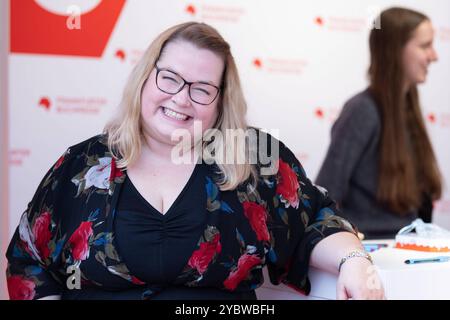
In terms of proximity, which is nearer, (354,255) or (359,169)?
(354,255)

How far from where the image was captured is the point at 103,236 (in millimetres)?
1417

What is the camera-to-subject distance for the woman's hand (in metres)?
1.40

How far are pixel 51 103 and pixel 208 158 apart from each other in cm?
38

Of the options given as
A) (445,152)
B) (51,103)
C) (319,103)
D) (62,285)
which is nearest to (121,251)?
(62,285)

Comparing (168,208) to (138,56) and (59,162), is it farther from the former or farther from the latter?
(138,56)

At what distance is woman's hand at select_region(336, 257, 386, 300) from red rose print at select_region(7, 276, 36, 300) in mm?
642

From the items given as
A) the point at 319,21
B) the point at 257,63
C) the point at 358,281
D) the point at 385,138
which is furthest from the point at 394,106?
the point at 358,281

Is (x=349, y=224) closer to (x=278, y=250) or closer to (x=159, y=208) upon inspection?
(x=278, y=250)

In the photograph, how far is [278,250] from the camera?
1.56 metres

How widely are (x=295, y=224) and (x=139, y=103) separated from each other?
447 millimetres

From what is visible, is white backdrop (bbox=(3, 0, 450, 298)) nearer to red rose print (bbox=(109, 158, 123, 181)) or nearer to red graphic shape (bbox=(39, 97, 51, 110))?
red graphic shape (bbox=(39, 97, 51, 110))

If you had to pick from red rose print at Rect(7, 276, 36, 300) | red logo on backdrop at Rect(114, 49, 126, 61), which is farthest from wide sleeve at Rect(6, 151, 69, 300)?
red logo on backdrop at Rect(114, 49, 126, 61)

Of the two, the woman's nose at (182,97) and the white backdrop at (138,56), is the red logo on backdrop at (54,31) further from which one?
the woman's nose at (182,97)

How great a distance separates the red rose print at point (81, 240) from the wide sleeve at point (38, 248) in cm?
3
